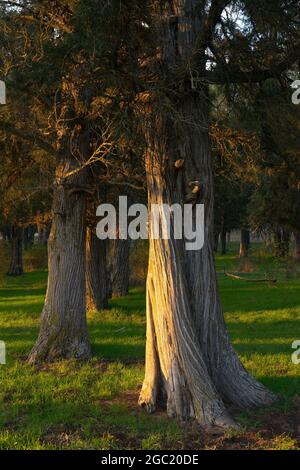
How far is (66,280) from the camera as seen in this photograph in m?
11.1

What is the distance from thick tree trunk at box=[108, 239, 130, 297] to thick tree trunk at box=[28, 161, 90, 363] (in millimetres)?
10371

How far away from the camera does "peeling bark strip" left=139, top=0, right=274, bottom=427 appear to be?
24.0ft

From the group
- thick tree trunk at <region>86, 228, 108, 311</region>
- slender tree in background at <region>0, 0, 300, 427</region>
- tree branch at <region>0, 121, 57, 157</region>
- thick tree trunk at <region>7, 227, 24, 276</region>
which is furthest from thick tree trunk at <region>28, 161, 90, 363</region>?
thick tree trunk at <region>7, 227, 24, 276</region>

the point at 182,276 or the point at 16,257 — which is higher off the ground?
the point at 182,276

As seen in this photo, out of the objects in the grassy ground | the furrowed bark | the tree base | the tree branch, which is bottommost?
the grassy ground

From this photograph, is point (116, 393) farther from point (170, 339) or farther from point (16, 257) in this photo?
point (16, 257)

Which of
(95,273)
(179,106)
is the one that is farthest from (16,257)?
(179,106)

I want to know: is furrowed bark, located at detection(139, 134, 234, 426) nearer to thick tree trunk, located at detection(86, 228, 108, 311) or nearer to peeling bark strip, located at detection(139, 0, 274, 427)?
peeling bark strip, located at detection(139, 0, 274, 427)

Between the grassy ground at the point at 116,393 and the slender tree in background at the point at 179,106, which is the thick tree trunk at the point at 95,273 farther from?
the slender tree in background at the point at 179,106

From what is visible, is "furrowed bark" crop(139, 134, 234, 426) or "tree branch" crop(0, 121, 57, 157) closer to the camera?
"furrowed bark" crop(139, 134, 234, 426)

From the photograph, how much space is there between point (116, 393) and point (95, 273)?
367 inches
